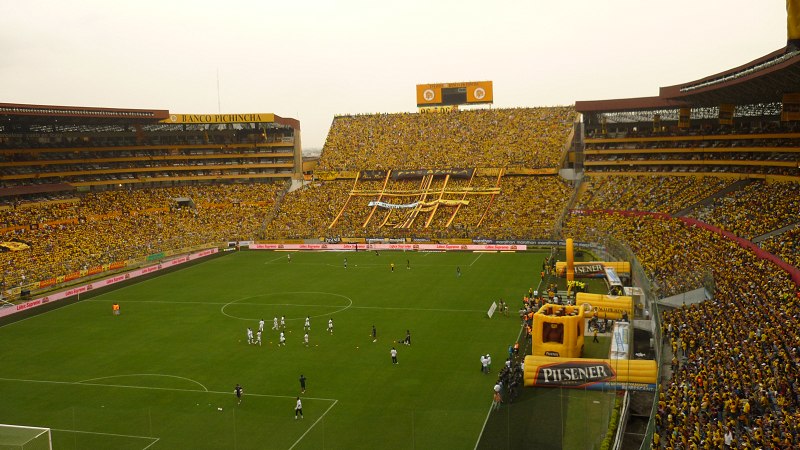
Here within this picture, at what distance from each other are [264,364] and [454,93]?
76.1 meters

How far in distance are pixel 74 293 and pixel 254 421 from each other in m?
31.5

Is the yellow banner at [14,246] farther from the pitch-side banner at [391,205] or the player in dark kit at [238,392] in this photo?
the player in dark kit at [238,392]

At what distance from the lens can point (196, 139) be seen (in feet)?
299

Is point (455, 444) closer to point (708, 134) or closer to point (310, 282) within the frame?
point (310, 282)

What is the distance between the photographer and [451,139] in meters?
93.6

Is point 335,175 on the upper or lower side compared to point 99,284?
upper

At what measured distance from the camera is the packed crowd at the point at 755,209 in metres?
41.7

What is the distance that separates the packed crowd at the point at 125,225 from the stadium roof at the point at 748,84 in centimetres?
4885

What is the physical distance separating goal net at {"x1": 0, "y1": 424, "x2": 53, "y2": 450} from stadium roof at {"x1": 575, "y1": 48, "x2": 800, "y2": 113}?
115 ft

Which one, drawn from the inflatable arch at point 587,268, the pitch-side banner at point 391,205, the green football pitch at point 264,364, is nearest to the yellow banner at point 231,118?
the pitch-side banner at point 391,205

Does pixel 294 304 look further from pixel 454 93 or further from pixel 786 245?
pixel 454 93

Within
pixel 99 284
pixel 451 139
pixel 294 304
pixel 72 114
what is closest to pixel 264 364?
pixel 294 304

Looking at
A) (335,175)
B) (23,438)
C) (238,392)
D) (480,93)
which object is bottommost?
(238,392)

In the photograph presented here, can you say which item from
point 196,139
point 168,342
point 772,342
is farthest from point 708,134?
point 196,139
